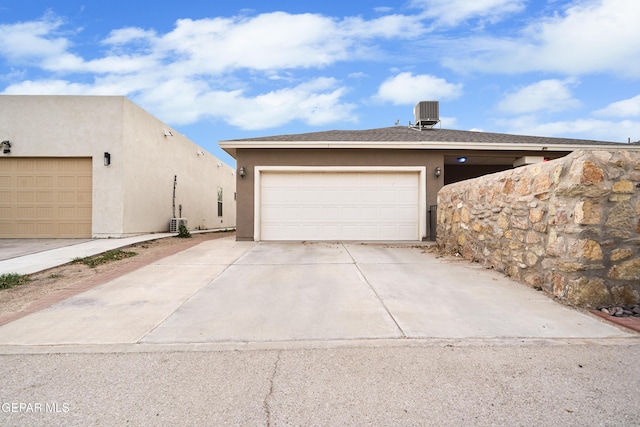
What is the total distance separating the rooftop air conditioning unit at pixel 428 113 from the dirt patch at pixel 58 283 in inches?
423

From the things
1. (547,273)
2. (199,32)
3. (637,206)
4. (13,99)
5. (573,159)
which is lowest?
(547,273)

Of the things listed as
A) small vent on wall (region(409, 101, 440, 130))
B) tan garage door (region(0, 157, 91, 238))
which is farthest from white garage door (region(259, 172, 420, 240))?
tan garage door (region(0, 157, 91, 238))

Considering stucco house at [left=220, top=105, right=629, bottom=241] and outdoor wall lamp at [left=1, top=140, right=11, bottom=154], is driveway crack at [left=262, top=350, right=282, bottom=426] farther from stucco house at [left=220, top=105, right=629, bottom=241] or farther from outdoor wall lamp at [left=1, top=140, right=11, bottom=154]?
outdoor wall lamp at [left=1, top=140, right=11, bottom=154]

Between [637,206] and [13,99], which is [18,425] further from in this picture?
[13,99]

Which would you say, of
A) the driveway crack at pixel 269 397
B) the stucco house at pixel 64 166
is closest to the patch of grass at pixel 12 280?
the stucco house at pixel 64 166

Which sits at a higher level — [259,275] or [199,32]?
[199,32]

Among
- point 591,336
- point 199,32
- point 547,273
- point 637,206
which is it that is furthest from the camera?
point 199,32

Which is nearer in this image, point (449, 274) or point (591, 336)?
point (591, 336)

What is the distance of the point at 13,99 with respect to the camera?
998cm

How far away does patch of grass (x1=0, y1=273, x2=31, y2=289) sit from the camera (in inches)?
202

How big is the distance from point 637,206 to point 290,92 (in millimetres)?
15774

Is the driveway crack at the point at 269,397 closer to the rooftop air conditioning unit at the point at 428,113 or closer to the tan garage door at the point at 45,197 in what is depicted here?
the tan garage door at the point at 45,197

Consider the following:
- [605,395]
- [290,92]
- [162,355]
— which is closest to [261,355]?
[162,355]

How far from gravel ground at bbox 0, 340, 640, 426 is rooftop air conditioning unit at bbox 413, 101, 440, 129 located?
1171 centimetres
